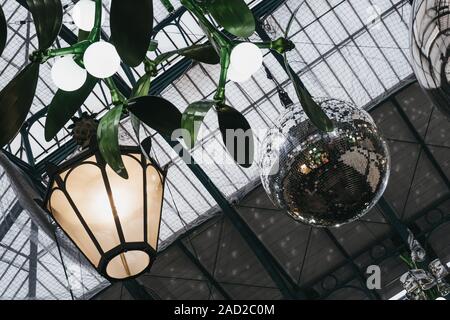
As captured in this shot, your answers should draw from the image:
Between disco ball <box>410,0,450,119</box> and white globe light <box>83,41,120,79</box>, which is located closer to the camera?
disco ball <box>410,0,450,119</box>

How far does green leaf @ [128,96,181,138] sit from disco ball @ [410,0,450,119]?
421 mm

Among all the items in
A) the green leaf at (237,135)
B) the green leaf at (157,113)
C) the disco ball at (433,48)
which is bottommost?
the disco ball at (433,48)

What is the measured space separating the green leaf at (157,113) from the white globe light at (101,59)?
68mm

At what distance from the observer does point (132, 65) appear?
1.26 metres

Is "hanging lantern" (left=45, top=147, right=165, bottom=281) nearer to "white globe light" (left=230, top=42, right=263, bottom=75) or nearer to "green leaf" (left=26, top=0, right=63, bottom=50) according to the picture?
"white globe light" (left=230, top=42, right=263, bottom=75)

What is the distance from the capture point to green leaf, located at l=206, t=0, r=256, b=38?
1.40m

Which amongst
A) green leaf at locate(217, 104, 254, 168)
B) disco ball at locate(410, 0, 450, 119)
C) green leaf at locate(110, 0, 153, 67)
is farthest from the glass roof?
green leaf at locate(110, 0, 153, 67)

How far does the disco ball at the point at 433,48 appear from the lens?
127cm

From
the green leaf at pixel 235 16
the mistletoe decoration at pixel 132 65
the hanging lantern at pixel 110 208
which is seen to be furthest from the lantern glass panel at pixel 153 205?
the green leaf at pixel 235 16

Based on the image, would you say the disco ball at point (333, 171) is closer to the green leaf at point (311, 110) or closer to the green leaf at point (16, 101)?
the green leaf at point (311, 110)

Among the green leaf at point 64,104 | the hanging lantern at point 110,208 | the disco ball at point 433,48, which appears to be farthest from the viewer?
the hanging lantern at point 110,208

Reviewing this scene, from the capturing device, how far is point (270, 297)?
13.9 metres

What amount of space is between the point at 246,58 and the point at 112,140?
1.00 feet
